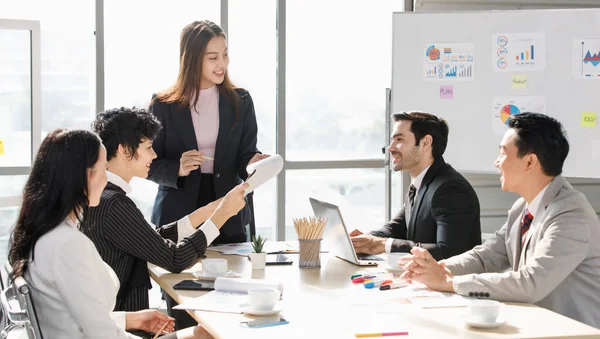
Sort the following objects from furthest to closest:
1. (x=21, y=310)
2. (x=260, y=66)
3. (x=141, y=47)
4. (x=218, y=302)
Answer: (x=260, y=66) → (x=141, y=47) → (x=218, y=302) → (x=21, y=310)

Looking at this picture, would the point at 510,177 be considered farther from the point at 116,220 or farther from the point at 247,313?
the point at 116,220

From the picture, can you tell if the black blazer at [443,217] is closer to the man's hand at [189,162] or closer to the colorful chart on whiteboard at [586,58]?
the man's hand at [189,162]

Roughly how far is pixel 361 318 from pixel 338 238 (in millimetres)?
950

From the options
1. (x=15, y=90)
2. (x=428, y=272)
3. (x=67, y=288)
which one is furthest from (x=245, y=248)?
(x=15, y=90)

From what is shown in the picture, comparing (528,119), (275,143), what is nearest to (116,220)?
(528,119)

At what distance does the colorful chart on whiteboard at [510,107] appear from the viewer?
5270 millimetres

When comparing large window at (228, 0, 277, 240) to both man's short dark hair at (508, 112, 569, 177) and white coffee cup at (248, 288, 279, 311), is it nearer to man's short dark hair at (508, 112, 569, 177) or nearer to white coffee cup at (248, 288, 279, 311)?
man's short dark hair at (508, 112, 569, 177)

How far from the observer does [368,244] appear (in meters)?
3.34

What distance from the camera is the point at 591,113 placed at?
5203 mm

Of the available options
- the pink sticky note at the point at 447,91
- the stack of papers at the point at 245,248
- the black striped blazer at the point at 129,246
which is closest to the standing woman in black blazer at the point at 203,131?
the stack of papers at the point at 245,248

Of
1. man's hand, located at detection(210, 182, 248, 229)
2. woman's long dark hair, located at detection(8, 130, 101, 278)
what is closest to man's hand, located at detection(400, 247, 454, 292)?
man's hand, located at detection(210, 182, 248, 229)

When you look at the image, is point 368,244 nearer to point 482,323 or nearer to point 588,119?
point 482,323

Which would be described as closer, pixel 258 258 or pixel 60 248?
pixel 60 248

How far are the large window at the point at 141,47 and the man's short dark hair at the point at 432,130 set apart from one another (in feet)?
7.61
